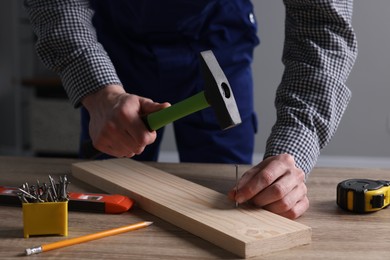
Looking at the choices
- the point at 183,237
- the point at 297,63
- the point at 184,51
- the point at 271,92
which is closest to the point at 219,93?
the point at 183,237

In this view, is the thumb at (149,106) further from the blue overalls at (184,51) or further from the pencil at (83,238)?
the blue overalls at (184,51)

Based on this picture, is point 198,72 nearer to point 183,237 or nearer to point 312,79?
point 312,79

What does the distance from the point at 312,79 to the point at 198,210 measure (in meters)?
0.48

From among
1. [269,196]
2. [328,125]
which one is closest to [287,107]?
[328,125]

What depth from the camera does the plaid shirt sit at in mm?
1376

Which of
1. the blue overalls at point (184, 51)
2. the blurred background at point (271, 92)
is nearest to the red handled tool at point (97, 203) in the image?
the blue overalls at point (184, 51)

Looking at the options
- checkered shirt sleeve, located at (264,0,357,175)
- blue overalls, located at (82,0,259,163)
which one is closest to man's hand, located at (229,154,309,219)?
checkered shirt sleeve, located at (264,0,357,175)

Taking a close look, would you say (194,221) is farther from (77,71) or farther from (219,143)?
(219,143)

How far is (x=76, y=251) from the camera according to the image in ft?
3.18

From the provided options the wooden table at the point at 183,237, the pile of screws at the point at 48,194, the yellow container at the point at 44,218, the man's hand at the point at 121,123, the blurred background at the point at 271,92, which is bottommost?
the blurred background at the point at 271,92

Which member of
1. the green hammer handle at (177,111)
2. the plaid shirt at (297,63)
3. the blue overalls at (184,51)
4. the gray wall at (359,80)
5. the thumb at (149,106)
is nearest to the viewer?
the green hammer handle at (177,111)

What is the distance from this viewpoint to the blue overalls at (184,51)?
1669mm

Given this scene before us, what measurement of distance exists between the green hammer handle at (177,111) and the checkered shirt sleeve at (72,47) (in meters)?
0.22

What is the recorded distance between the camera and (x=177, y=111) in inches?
45.4
